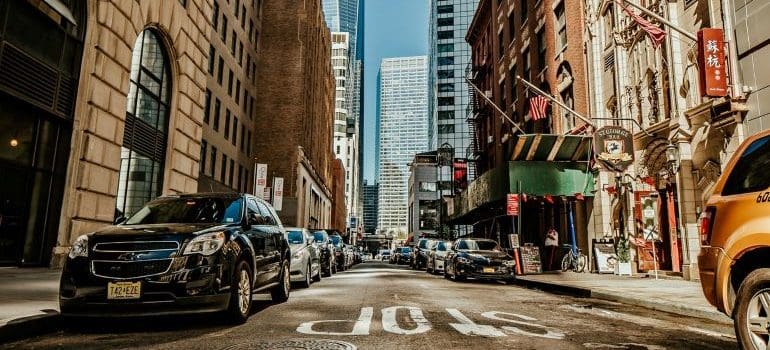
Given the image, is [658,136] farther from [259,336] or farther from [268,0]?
[268,0]

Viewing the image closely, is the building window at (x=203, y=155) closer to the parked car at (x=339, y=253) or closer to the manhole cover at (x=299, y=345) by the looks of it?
the parked car at (x=339, y=253)

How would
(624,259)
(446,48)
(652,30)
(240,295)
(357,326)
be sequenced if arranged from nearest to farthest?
(357,326)
(240,295)
(652,30)
(624,259)
(446,48)

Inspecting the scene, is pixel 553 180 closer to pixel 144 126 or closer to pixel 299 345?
pixel 144 126

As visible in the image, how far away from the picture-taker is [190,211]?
25.2 ft

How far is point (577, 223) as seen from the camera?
23.4 m

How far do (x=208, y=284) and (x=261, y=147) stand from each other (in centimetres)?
3998

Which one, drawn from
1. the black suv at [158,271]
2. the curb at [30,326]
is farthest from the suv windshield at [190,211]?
the curb at [30,326]

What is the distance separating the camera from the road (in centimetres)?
529

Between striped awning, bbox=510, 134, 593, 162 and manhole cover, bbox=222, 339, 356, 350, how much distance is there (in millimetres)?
17287

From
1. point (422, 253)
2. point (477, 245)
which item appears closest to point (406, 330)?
point (477, 245)

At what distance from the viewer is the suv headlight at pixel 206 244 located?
6105mm

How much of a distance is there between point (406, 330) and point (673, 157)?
1339 cm

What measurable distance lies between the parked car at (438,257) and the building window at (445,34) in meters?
82.0

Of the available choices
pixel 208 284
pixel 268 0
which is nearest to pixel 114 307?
pixel 208 284
